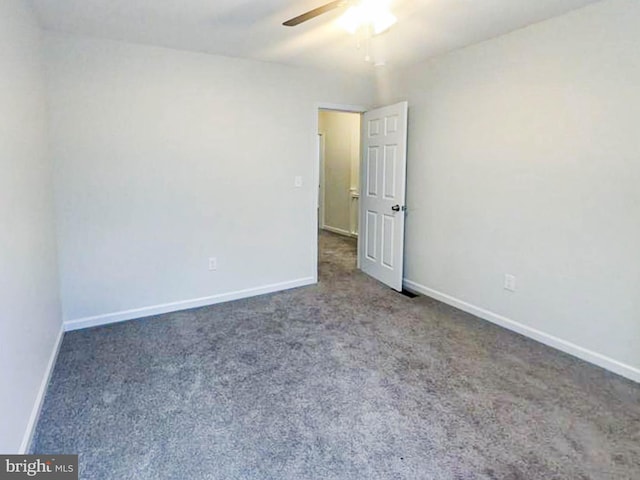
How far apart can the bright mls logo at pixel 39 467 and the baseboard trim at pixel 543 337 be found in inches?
118

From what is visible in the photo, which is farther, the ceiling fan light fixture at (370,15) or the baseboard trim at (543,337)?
the baseboard trim at (543,337)

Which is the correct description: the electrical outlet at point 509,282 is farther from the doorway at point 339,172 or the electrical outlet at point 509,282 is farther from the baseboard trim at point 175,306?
the doorway at point 339,172

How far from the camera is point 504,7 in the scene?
98.6 inches

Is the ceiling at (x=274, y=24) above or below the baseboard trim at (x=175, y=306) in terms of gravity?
above

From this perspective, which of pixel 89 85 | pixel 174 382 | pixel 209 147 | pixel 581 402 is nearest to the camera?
pixel 581 402

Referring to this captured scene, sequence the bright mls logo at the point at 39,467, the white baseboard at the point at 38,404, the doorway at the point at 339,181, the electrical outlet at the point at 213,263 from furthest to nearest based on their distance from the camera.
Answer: the doorway at the point at 339,181 → the electrical outlet at the point at 213,263 → the white baseboard at the point at 38,404 → the bright mls logo at the point at 39,467

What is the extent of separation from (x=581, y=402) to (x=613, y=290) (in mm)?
798

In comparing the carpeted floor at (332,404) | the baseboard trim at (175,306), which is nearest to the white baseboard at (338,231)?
the baseboard trim at (175,306)

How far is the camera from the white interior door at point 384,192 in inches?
156

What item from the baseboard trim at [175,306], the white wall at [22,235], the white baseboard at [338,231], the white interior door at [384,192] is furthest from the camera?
the white baseboard at [338,231]

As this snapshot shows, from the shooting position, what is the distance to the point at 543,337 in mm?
2893

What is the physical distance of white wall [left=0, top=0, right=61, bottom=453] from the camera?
1607mm

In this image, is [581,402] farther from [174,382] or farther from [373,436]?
[174,382]

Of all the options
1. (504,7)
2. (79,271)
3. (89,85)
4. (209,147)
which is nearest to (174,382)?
(79,271)
